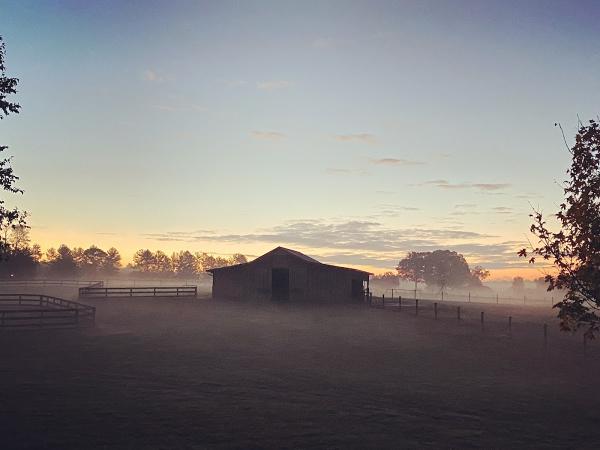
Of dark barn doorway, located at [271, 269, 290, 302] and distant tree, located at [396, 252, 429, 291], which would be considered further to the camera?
distant tree, located at [396, 252, 429, 291]

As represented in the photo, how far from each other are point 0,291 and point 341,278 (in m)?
48.7

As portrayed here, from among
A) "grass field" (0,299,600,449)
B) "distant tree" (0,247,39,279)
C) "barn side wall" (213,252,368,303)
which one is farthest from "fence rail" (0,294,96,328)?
"distant tree" (0,247,39,279)

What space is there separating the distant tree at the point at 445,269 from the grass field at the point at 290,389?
11197 cm

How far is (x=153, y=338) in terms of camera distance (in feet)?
78.4

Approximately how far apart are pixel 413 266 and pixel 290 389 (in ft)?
433

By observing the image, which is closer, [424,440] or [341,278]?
[424,440]

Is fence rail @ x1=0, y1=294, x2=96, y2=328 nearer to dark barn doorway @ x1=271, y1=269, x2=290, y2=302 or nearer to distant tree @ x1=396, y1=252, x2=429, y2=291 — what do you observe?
dark barn doorway @ x1=271, y1=269, x2=290, y2=302

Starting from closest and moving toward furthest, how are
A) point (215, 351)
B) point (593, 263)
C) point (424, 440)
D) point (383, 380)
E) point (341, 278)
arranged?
1. point (424, 440)
2. point (593, 263)
3. point (383, 380)
4. point (215, 351)
5. point (341, 278)

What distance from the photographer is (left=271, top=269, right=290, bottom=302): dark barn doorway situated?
47.2 m

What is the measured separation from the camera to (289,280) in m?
47.2

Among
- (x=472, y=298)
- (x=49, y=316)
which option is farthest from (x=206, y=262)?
(x=49, y=316)

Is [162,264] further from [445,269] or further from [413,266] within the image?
[445,269]

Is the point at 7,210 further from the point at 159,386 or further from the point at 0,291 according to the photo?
the point at 0,291

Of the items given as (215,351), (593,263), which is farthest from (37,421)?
(593,263)
